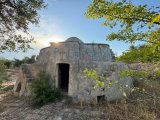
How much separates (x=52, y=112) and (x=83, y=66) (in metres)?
3.43

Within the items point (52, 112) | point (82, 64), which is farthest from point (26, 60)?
point (52, 112)

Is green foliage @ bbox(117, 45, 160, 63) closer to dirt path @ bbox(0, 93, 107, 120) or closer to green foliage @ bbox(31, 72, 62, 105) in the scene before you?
dirt path @ bbox(0, 93, 107, 120)

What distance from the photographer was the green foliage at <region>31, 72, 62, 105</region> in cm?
1388

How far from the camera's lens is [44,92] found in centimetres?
1409

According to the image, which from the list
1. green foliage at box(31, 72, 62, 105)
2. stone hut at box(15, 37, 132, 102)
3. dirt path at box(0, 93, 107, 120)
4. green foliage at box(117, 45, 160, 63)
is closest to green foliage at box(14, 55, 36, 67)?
stone hut at box(15, 37, 132, 102)

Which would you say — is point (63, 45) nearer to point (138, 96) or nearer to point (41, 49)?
point (41, 49)

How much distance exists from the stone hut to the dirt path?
43.1 inches

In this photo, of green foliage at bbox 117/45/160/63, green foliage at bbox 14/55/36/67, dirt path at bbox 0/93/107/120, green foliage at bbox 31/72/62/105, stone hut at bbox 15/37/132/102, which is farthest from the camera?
green foliage at bbox 14/55/36/67

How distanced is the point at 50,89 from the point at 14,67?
26.1m

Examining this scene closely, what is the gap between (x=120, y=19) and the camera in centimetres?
588

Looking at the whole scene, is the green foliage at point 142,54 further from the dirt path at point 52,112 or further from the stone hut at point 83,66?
the stone hut at point 83,66

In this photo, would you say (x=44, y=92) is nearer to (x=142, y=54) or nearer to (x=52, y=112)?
(x=52, y=112)

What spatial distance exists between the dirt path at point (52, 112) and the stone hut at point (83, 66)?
1.09 meters

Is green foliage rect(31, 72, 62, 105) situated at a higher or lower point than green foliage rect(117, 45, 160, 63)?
lower
